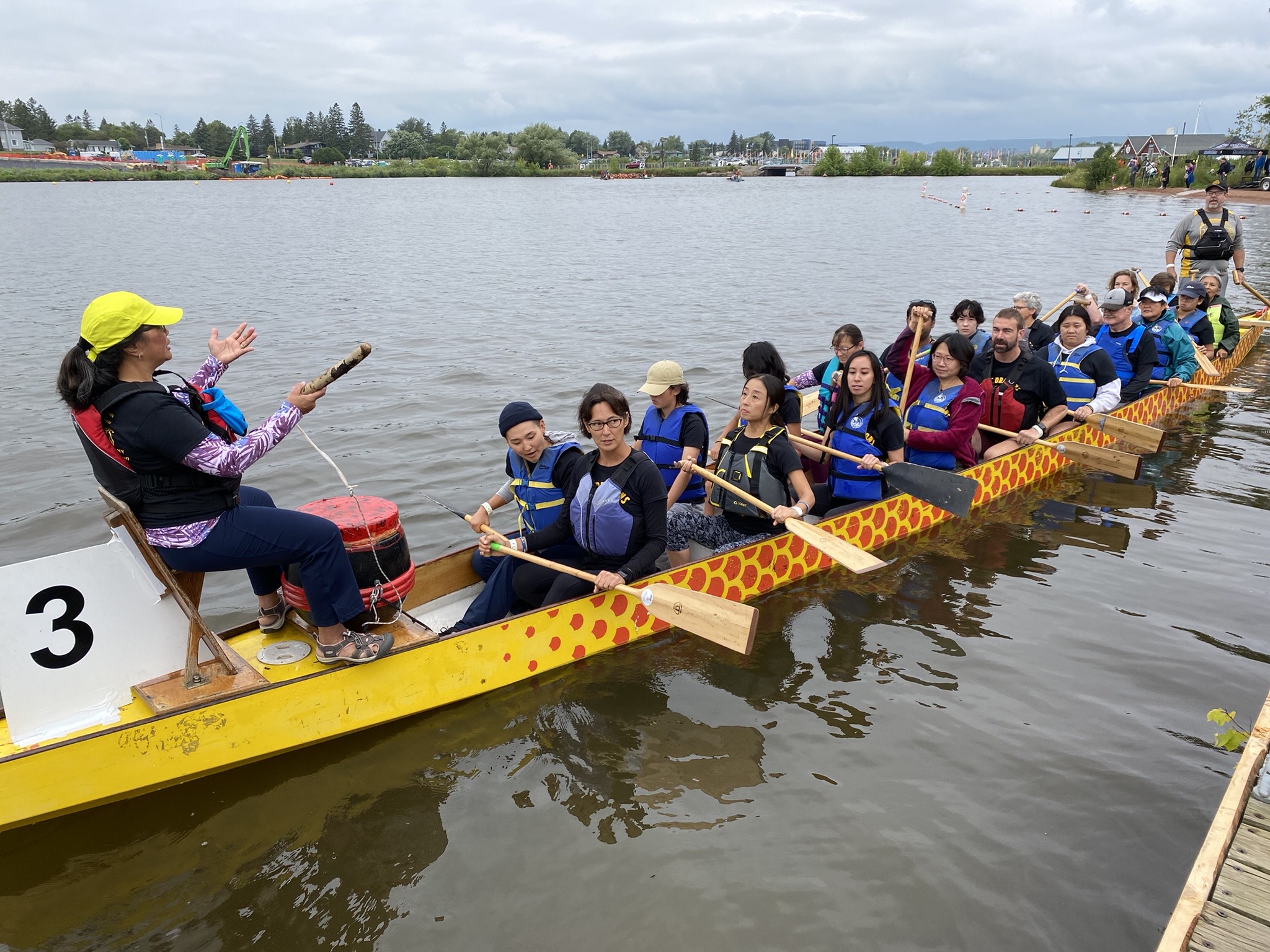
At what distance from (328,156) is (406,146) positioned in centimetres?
1140

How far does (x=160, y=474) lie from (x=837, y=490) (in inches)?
190

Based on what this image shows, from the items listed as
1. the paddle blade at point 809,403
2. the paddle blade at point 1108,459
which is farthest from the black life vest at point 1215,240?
the paddle blade at point 809,403

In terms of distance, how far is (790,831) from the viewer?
13.5 ft

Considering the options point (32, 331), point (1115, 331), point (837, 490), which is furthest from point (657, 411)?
point (32, 331)

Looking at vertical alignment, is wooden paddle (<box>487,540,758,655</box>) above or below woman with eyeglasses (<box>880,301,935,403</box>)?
below

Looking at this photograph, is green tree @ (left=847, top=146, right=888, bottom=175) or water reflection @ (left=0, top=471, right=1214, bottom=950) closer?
water reflection @ (left=0, top=471, right=1214, bottom=950)

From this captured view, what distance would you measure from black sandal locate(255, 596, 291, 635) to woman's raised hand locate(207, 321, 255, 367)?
1.36 metres

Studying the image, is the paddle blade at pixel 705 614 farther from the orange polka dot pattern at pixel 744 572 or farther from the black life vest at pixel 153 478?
the black life vest at pixel 153 478

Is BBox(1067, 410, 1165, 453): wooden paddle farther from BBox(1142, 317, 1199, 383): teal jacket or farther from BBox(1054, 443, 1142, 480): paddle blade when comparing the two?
BBox(1142, 317, 1199, 383): teal jacket

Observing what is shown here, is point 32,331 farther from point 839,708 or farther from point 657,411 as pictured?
point 839,708

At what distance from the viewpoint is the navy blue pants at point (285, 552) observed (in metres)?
3.91

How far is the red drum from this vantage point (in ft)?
14.9

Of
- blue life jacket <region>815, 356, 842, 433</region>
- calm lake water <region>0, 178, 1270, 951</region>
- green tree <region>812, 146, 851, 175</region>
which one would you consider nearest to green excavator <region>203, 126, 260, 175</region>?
green tree <region>812, 146, 851, 175</region>

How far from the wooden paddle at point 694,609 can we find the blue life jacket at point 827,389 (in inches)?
97.9
